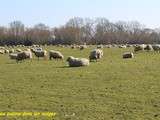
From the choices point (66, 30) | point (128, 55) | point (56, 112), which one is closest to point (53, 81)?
point (56, 112)

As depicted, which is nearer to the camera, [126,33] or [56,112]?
[56,112]

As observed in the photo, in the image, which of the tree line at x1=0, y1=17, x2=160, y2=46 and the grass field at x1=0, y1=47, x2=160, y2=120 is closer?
the grass field at x1=0, y1=47, x2=160, y2=120

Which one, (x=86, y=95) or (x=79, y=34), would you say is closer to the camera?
(x=86, y=95)

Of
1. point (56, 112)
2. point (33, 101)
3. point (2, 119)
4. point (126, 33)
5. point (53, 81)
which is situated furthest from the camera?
point (126, 33)

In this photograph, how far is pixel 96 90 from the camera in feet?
55.5

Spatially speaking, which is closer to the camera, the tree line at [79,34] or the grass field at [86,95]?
the grass field at [86,95]

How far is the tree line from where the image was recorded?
13788cm

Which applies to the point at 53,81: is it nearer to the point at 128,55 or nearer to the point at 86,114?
the point at 86,114

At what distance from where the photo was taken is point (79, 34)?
15125cm

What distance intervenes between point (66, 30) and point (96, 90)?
134 metres

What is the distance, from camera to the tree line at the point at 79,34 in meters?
138

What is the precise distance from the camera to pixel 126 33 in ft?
543

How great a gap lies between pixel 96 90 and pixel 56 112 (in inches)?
166

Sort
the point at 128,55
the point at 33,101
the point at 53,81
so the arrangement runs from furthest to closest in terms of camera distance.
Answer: the point at 128,55 → the point at 53,81 → the point at 33,101
